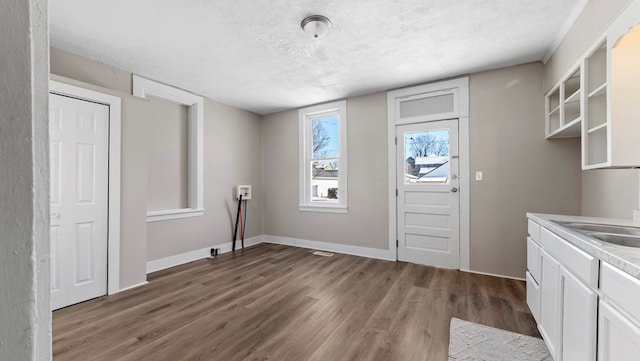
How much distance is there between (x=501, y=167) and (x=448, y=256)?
131 centimetres

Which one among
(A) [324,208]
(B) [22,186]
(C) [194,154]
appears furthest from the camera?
(A) [324,208]

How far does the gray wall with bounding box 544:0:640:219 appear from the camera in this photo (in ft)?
6.34

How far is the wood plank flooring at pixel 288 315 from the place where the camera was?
1994 millimetres

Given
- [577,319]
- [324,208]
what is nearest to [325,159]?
[324,208]

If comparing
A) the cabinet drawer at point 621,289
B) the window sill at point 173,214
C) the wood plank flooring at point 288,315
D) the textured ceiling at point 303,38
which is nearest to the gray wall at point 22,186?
the cabinet drawer at point 621,289

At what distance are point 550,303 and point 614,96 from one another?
136cm

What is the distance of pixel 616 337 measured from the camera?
1124mm

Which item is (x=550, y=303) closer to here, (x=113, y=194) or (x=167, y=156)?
(x=113, y=194)

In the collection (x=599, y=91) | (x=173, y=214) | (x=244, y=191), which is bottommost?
(x=173, y=214)

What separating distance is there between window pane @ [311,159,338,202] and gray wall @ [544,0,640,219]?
3.05 meters

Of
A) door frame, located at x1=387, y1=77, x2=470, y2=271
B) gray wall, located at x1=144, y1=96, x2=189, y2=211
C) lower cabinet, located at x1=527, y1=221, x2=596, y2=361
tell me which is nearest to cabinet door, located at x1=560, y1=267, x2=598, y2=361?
lower cabinet, located at x1=527, y1=221, x2=596, y2=361

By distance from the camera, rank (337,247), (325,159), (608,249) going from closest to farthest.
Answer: (608,249) < (337,247) < (325,159)

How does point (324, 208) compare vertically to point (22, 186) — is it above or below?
below

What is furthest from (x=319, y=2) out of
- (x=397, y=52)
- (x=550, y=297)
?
(x=550, y=297)
